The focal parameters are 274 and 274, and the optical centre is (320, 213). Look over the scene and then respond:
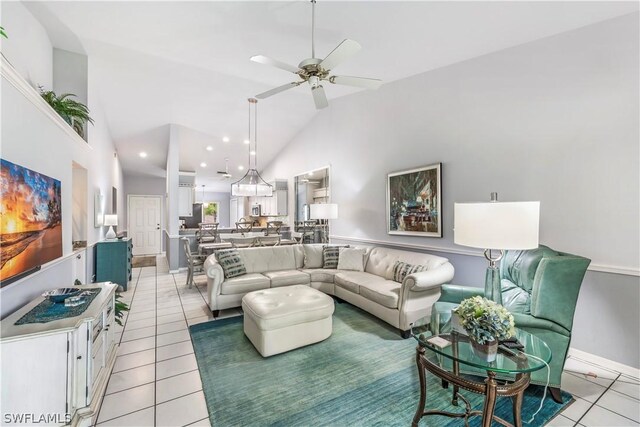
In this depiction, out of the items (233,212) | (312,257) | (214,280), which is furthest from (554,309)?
(233,212)

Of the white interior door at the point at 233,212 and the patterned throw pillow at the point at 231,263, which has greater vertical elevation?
the white interior door at the point at 233,212

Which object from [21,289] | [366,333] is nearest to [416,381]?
[366,333]

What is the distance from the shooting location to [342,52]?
217 cm

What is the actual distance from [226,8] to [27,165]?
7.20 feet

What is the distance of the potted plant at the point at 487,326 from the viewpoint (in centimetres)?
151

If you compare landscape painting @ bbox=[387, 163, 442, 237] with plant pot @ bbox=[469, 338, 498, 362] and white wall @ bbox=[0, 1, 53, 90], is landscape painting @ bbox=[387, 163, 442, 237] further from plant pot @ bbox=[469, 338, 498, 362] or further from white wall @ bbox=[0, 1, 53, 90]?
white wall @ bbox=[0, 1, 53, 90]

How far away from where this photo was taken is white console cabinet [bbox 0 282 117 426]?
4.98 ft

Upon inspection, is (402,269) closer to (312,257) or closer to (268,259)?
(312,257)

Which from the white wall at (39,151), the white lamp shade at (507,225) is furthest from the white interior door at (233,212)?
the white lamp shade at (507,225)

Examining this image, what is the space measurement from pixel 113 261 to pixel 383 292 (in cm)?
443

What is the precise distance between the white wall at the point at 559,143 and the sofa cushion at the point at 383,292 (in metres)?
0.95

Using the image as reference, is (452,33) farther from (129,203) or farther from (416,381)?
(129,203)

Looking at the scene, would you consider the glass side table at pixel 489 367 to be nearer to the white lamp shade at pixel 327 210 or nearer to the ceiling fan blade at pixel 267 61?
the ceiling fan blade at pixel 267 61

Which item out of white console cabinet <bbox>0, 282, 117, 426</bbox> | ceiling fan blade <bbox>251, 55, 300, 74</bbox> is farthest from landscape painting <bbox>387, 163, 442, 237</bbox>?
white console cabinet <bbox>0, 282, 117, 426</bbox>
